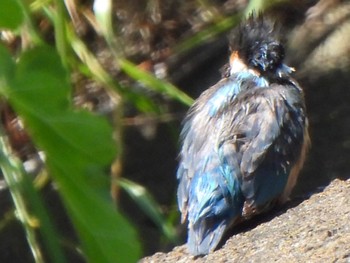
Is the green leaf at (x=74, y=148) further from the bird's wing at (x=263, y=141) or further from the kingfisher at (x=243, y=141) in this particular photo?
the bird's wing at (x=263, y=141)

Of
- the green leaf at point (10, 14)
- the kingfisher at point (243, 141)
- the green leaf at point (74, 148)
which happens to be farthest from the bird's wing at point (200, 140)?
the green leaf at point (10, 14)

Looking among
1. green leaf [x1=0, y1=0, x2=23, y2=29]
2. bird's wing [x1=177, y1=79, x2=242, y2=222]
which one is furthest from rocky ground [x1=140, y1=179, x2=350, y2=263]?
green leaf [x1=0, y1=0, x2=23, y2=29]

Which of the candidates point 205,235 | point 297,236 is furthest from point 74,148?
point 205,235

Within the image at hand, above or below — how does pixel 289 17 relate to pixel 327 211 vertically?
above

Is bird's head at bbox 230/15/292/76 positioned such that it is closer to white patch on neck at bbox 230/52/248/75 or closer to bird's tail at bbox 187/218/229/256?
white patch on neck at bbox 230/52/248/75

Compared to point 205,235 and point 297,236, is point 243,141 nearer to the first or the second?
point 205,235

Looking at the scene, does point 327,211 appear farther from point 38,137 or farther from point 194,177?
point 38,137

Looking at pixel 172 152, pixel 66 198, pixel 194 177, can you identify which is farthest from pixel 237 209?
pixel 66 198

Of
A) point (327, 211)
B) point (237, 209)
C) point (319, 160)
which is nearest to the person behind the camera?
point (327, 211)
